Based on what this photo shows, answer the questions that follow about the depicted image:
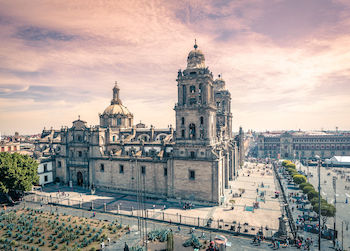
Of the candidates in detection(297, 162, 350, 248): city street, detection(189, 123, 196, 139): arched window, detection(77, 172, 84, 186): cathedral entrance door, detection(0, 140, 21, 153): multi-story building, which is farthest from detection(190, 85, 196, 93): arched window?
detection(0, 140, 21, 153): multi-story building

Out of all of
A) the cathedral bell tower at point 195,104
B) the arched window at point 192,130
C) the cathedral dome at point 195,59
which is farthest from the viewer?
the cathedral dome at point 195,59

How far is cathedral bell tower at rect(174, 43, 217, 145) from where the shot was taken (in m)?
41.3

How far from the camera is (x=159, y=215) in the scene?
37406 mm

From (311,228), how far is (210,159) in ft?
60.8

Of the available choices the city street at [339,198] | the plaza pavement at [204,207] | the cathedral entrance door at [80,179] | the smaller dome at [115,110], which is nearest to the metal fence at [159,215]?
the plaza pavement at [204,207]

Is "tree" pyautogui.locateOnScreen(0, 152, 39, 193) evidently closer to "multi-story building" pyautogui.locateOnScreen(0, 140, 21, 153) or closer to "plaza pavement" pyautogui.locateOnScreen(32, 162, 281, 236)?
"plaza pavement" pyautogui.locateOnScreen(32, 162, 281, 236)

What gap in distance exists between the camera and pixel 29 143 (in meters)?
117

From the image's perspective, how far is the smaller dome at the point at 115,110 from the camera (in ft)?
208

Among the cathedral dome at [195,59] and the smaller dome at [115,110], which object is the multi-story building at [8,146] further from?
the cathedral dome at [195,59]

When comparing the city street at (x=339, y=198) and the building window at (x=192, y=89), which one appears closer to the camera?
the city street at (x=339, y=198)

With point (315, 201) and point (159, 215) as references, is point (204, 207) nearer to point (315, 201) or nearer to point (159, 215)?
point (159, 215)

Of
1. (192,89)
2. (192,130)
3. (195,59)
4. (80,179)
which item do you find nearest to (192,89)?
(192,89)

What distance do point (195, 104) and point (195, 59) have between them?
30.4 feet

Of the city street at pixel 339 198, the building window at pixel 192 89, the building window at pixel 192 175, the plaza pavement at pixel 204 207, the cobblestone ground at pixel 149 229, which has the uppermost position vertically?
the building window at pixel 192 89
